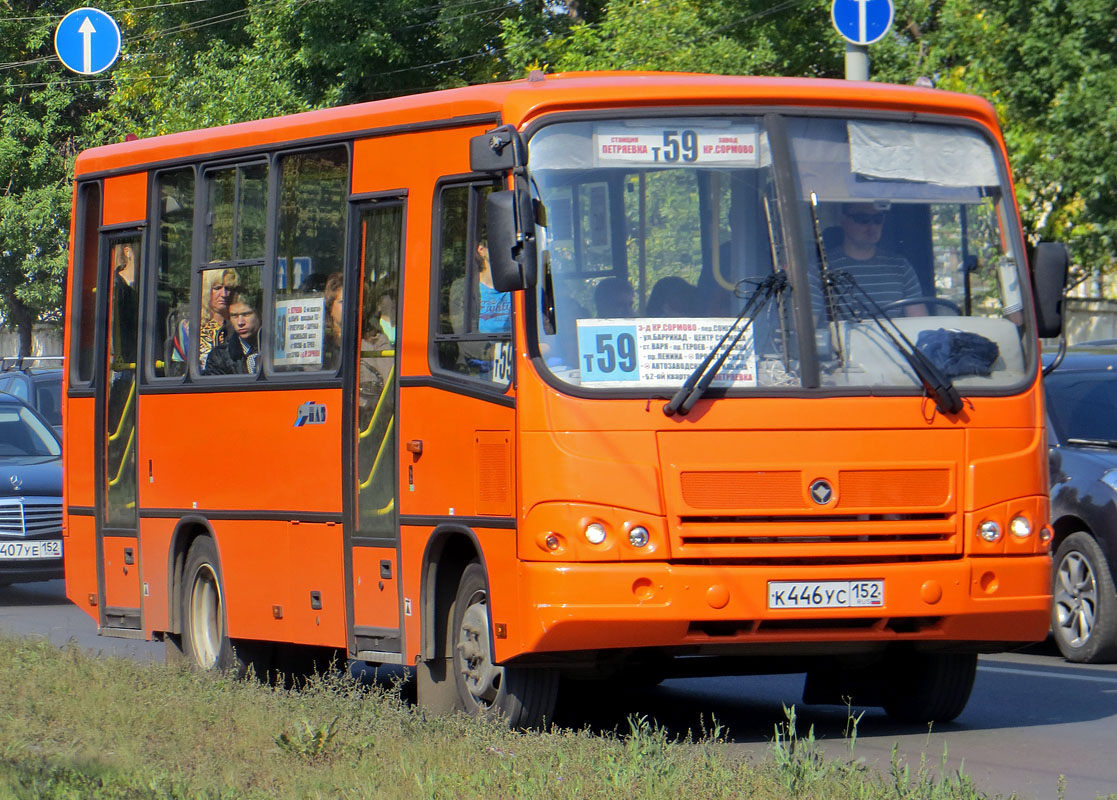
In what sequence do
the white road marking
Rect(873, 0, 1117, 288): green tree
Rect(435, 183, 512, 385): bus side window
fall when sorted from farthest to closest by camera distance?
1. Rect(873, 0, 1117, 288): green tree
2. the white road marking
3. Rect(435, 183, 512, 385): bus side window

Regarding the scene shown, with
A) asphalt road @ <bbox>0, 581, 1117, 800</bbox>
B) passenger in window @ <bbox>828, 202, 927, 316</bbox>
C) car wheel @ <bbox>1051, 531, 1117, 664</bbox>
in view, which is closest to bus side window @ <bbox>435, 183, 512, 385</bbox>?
passenger in window @ <bbox>828, 202, 927, 316</bbox>

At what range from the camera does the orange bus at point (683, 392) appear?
8.34m

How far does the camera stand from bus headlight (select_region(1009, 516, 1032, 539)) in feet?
28.8

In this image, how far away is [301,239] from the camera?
1084 centimetres

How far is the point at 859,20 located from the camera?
55.4 feet

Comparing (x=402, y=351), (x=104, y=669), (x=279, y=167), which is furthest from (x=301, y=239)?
(x=104, y=669)

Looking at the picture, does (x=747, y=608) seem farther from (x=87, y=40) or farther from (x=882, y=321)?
(x=87, y=40)

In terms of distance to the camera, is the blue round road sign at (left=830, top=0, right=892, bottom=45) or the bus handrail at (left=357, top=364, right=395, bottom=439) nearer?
the bus handrail at (left=357, top=364, right=395, bottom=439)

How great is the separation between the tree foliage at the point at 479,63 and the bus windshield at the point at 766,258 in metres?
10.8

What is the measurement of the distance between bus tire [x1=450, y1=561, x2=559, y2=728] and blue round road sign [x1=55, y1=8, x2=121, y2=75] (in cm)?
1678

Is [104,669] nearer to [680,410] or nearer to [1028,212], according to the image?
[680,410]

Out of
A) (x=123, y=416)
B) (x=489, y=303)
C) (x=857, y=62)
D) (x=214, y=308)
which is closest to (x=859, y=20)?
(x=857, y=62)

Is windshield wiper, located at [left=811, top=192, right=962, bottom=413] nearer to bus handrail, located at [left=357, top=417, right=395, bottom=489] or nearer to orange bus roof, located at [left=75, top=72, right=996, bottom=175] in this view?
orange bus roof, located at [left=75, top=72, right=996, bottom=175]

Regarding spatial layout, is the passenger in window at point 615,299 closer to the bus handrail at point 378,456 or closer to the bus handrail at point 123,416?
the bus handrail at point 378,456
